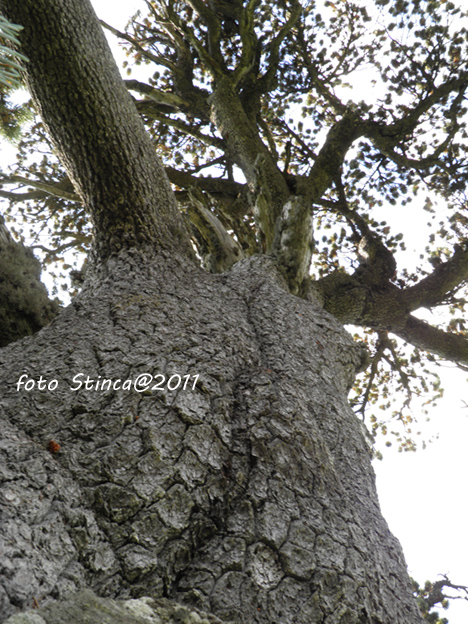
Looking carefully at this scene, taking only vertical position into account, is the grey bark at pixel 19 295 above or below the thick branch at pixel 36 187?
below

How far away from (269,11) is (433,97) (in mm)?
2870

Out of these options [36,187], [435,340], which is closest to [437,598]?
[435,340]

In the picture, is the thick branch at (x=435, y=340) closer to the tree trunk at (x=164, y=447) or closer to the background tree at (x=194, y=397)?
the background tree at (x=194, y=397)

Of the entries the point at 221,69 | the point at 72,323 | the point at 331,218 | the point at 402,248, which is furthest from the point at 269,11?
the point at 72,323

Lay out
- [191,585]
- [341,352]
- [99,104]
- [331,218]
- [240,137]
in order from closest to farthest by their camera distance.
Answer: [191,585]
[99,104]
[341,352]
[240,137]
[331,218]

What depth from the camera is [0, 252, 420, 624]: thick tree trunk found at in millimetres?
1263

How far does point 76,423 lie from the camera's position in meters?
1.62

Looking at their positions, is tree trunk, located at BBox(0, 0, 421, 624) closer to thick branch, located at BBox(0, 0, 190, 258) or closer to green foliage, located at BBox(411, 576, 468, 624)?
thick branch, located at BBox(0, 0, 190, 258)

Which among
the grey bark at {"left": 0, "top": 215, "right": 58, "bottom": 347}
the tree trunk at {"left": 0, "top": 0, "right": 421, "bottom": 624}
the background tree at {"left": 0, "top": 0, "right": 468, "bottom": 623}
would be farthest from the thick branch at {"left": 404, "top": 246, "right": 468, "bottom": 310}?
the grey bark at {"left": 0, "top": 215, "right": 58, "bottom": 347}

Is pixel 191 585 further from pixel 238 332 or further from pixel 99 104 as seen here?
pixel 99 104

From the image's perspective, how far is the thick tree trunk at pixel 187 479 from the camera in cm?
126

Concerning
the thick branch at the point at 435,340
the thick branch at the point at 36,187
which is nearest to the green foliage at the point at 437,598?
the thick branch at the point at 435,340

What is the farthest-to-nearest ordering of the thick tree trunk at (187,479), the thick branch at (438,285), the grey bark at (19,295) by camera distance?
1. the thick branch at (438,285)
2. the grey bark at (19,295)
3. the thick tree trunk at (187,479)

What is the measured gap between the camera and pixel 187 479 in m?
1.54
